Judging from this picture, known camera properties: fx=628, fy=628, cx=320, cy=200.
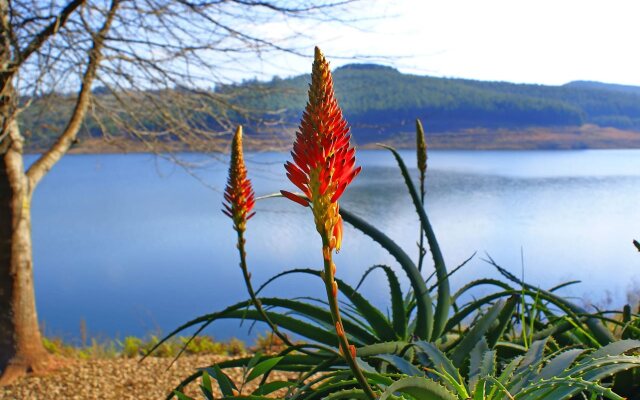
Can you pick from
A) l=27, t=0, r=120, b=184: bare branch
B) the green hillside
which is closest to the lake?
l=27, t=0, r=120, b=184: bare branch

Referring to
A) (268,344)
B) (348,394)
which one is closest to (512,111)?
(268,344)

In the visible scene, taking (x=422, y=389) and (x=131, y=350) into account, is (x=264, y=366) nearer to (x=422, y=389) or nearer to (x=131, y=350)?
(x=422, y=389)

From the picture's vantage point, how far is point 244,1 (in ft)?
A: 16.1

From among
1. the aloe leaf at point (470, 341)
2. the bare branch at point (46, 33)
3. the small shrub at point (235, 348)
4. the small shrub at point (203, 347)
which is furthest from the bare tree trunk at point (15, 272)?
the aloe leaf at point (470, 341)

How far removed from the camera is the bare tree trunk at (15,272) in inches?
192

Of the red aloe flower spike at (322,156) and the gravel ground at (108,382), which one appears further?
the gravel ground at (108,382)

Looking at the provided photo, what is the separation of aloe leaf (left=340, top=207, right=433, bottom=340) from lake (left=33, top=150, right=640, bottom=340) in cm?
275

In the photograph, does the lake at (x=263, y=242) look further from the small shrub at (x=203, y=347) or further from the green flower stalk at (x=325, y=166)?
the green flower stalk at (x=325, y=166)

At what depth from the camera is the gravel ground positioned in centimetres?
444

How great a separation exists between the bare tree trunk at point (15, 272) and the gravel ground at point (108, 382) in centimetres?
20

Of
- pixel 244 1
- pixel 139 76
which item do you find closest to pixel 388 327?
pixel 244 1

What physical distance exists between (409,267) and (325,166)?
3.21 feet

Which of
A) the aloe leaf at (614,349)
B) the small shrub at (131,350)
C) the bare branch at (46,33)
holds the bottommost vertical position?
the small shrub at (131,350)

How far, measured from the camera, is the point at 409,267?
5.83ft
